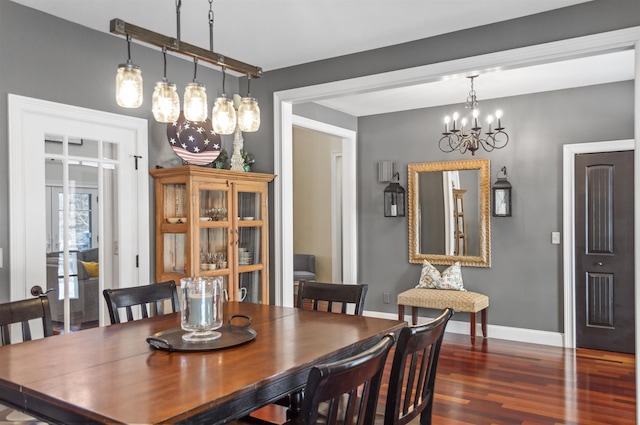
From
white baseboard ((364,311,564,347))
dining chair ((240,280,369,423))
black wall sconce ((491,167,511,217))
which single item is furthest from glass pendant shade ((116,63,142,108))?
white baseboard ((364,311,564,347))

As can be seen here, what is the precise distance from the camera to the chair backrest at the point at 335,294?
2.78 metres

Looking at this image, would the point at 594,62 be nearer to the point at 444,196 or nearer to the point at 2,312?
the point at 444,196

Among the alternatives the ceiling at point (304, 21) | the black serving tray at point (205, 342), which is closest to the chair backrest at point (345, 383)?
the black serving tray at point (205, 342)

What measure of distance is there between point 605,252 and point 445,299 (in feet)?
5.15

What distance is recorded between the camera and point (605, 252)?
482 centimetres

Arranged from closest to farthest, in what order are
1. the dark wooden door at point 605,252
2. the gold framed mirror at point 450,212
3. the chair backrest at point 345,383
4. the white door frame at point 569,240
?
the chair backrest at point 345,383, the dark wooden door at point 605,252, the white door frame at point 569,240, the gold framed mirror at point 450,212

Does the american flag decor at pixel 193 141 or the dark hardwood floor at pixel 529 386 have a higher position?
the american flag decor at pixel 193 141

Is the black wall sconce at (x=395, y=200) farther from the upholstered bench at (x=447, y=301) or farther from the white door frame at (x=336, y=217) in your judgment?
the white door frame at (x=336, y=217)

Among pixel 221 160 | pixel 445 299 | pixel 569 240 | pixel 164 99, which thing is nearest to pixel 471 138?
pixel 569 240

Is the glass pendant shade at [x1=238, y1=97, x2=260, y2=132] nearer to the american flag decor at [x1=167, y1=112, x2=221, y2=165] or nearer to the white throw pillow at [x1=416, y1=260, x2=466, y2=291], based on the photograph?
the american flag decor at [x1=167, y1=112, x2=221, y2=165]

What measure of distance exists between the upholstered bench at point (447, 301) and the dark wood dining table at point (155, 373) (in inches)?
119

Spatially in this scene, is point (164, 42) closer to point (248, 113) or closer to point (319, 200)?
point (248, 113)

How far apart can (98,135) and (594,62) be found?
3.88 metres

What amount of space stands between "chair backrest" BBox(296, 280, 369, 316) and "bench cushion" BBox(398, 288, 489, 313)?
2524 millimetres
